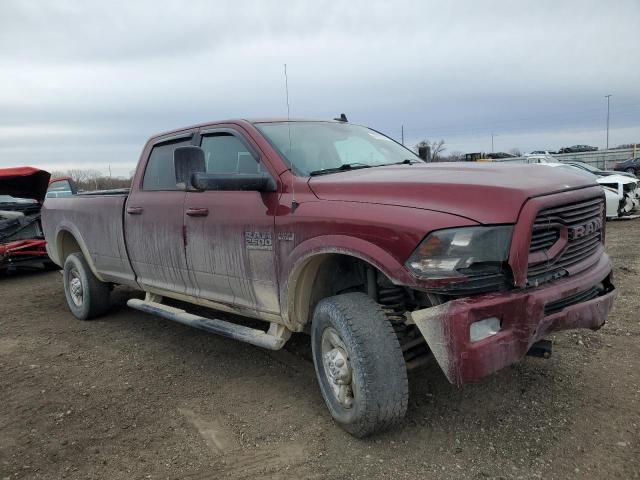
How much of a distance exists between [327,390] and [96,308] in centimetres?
370

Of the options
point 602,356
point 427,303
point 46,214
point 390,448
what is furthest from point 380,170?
point 46,214

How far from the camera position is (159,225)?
14.6 feet

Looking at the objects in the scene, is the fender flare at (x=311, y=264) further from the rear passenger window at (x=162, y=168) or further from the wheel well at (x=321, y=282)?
the rear passenger window at (x=162, y=168)

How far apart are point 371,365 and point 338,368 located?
0.32 meters

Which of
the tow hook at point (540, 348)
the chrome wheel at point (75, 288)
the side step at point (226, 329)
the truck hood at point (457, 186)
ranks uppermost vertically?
the truck hood at point (457, 186)

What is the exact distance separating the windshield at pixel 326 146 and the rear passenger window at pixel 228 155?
20cm

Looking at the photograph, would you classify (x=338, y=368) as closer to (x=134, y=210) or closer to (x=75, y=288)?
(x=134, y=210)

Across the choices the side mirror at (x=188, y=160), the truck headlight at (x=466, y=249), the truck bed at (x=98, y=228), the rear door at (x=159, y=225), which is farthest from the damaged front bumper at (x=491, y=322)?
the truck bed at (x=98, y=228)

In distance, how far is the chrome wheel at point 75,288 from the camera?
20.0 ft

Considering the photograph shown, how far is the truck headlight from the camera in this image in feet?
8.39

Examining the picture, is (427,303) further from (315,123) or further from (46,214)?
(46,214)

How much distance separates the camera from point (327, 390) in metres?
3.25

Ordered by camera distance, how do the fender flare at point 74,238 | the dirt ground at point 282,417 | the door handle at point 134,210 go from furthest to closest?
the fender flare at point 74,238, the door handle at point 134,210, the dirt ground at point 282,417

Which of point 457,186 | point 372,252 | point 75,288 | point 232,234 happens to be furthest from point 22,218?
point 457,186
